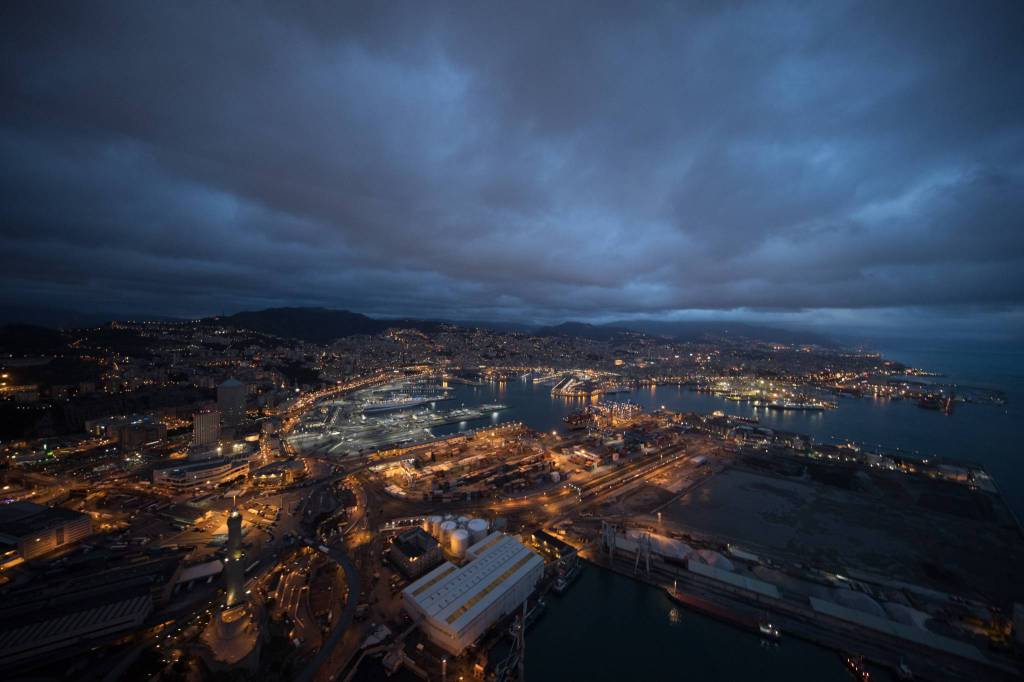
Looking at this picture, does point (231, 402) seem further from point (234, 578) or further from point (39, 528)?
point (234, 578)

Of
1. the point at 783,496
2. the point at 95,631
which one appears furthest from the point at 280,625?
the point at 783,496

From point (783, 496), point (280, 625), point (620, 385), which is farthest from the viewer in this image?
point (620, 385)

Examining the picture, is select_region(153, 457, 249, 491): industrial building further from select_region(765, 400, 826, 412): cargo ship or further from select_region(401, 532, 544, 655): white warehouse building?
select_region(765, 400, 826, 412): cargo ship

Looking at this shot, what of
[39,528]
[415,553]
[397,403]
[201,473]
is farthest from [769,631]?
[397,403]

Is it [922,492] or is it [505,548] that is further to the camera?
[922,492]

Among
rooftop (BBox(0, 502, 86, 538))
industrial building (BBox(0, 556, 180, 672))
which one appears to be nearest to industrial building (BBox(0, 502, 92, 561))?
rooftop (BBox(0, 502, 86, 538))

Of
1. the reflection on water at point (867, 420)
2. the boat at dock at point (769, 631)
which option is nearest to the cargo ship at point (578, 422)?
the reflection on water at point (867, 420)

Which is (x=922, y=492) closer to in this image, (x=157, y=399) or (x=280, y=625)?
(x=280, y=625)
